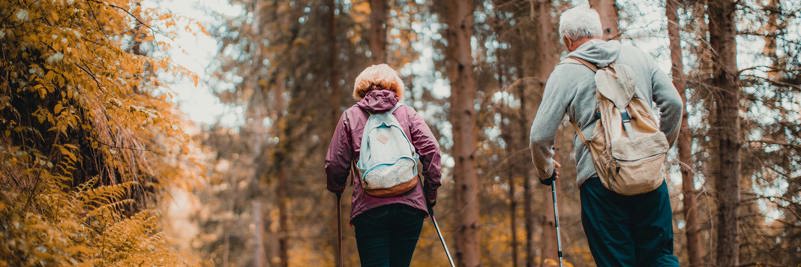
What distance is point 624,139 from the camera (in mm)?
3461

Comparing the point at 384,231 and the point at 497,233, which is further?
the point at 497,233

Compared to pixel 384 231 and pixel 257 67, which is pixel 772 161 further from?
pixel 257 67

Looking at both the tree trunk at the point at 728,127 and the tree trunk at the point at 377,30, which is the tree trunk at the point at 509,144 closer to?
the tree trunk at the point at 377,30

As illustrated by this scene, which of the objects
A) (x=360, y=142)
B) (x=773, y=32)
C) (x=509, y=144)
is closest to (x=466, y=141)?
(x=773, y=32)

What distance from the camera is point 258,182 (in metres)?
16.0

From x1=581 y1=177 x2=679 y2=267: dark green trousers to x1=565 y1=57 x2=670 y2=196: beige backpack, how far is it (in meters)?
0.09

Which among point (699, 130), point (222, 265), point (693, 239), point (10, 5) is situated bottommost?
point (222, 265)

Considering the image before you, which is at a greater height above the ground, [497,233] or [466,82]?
[466,82]

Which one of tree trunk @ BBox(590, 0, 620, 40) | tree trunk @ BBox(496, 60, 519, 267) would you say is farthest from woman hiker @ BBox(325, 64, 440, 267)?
tree trunk @ BBox(496, 60, 519, 267)

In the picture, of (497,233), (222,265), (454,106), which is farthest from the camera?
(222,265)

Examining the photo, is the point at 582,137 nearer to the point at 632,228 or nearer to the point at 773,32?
the point at 632,228

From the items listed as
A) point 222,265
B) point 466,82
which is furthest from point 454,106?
point 222,265

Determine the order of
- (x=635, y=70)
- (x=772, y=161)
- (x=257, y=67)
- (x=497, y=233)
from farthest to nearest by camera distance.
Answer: (x=497, y=233) < (x=257, y=67) < (x=772, y=161) < (x=635, y=70)

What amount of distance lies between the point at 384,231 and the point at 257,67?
11.7 m
